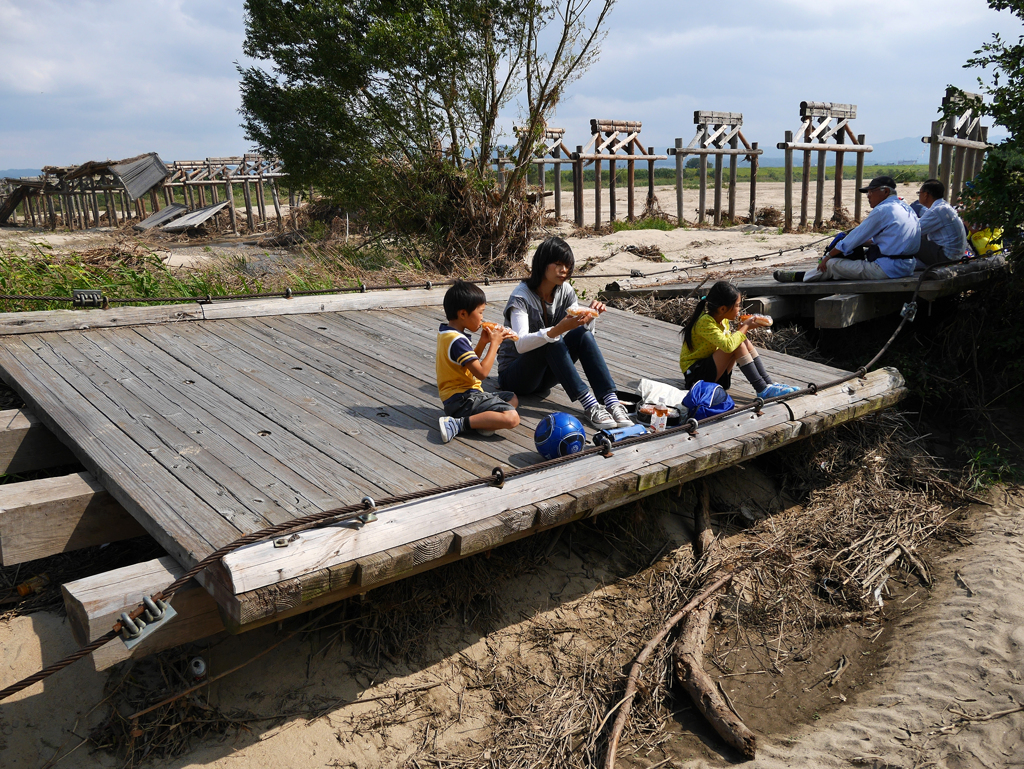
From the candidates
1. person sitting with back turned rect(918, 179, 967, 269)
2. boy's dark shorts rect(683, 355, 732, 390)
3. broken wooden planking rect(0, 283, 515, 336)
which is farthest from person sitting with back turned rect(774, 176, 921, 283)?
broken wooden planking rect(0, 283, 515, 336)

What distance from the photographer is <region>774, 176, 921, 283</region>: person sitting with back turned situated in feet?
23.8

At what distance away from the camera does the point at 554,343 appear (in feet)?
15.4

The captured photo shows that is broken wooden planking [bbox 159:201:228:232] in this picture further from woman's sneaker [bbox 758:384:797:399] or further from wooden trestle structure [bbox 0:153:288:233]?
woman's sneaker [bbox 758:384:797:399]

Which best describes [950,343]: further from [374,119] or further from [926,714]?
[374,119]

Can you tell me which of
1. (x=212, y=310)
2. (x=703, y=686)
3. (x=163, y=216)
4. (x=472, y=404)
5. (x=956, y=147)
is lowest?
(x=703, y=686)

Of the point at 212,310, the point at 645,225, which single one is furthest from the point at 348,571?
the point at 645,225

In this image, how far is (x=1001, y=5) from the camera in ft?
22.4

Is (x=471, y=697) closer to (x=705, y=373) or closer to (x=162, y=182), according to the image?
(x=705, y=373)

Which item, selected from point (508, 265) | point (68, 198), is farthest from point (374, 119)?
point (68, 198)

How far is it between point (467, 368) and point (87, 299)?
363cm

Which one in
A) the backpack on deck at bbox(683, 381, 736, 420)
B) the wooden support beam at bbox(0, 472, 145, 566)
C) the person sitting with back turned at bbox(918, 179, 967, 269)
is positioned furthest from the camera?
the person sitting with back turned at bbox(918, 179, 967, 269)

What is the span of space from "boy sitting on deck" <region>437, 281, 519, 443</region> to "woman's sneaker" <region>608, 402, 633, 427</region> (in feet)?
2.13

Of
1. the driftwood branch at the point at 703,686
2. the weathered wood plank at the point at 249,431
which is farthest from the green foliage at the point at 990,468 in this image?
the weathered wood plank at the point at 249,431

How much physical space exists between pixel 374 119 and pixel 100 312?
695 centimetres
